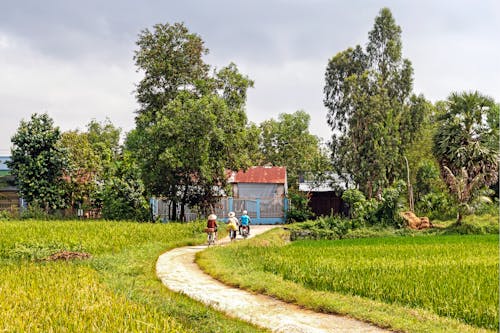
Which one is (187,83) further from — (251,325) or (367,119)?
(251,325)

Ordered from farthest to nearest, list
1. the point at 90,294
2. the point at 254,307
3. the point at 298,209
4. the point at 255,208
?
the point at 255,208, the point at 298,209, the point at 254,307, the point at 90,294

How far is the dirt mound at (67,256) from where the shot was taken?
1244 centimetres

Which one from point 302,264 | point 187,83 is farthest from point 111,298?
point 187,83

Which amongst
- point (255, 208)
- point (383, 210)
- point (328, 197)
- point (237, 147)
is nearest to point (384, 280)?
point (383, 210)

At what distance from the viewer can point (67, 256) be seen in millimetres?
12641

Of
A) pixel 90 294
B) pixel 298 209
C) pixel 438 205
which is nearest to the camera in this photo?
pixel 90 294

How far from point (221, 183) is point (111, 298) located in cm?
2116

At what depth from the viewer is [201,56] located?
A: 2966 cm

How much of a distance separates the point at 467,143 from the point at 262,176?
1435cm

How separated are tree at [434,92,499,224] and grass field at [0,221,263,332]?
17.9 metres

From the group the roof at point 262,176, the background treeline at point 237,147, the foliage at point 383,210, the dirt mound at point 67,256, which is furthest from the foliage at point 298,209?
the dirt mound at point 67,256

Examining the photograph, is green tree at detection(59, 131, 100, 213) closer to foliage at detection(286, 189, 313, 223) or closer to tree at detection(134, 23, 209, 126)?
tree at detection(134, 23, 209, 126)

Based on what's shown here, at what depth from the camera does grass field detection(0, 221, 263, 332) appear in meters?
5.68

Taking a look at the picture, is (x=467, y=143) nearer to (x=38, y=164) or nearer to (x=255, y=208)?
(x=255, y=208)
